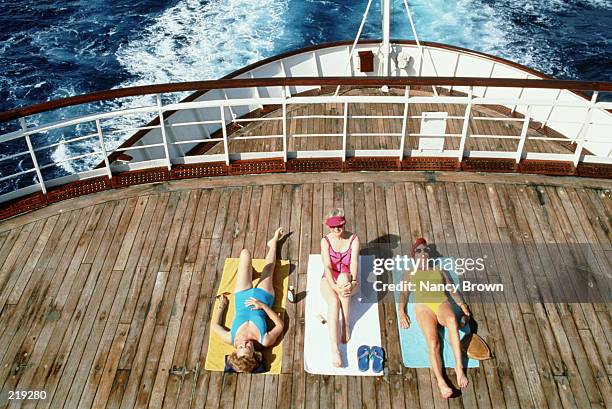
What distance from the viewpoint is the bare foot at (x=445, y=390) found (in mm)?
5609

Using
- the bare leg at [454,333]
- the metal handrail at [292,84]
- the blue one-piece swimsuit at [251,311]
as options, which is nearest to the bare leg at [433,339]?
the bare leg at [454,333]

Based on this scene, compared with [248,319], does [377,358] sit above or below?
below

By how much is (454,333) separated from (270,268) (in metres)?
2.29

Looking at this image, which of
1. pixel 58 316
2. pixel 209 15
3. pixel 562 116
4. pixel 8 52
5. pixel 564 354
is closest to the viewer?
pixel 564 354

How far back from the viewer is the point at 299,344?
616 centimetres

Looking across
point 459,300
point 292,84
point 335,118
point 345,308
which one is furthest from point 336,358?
point 335,118

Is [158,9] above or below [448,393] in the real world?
below

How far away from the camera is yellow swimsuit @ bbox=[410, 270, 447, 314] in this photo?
20.0 ft

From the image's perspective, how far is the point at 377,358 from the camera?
5.92 meters

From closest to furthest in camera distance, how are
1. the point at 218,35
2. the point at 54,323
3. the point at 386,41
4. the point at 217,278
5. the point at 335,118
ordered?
1. the point at 54,323
2. the point at 217,278
3. the point at 335,118
4. the point at 386,41
5. the point at 218,35

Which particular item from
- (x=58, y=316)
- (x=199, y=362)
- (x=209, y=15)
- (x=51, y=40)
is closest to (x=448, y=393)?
(x=199, y=362)

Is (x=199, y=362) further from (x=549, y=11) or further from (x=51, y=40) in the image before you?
(x=549, y=11)

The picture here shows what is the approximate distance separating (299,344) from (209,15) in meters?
20.9

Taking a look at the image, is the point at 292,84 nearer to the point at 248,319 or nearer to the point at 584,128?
the point at 248,319
